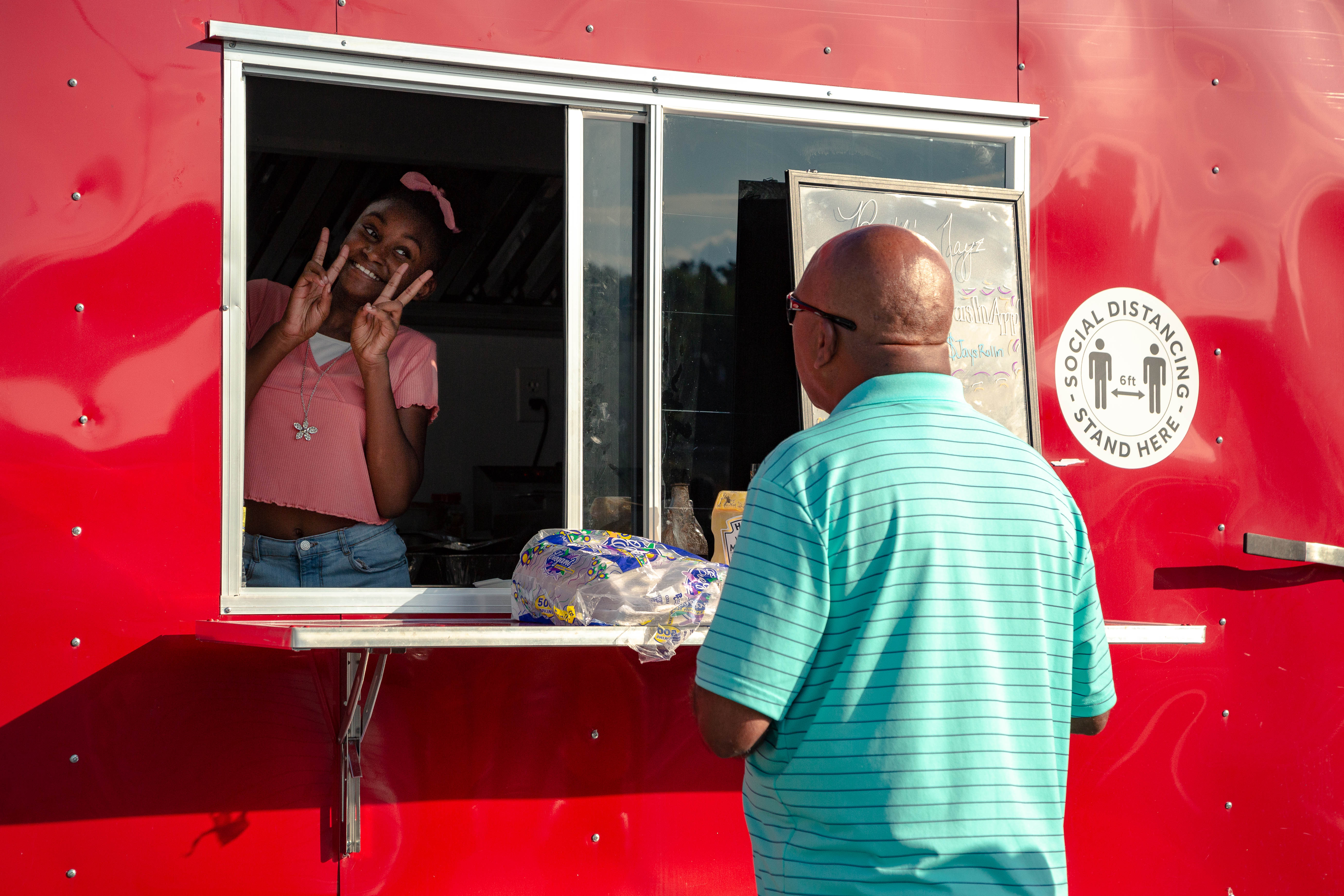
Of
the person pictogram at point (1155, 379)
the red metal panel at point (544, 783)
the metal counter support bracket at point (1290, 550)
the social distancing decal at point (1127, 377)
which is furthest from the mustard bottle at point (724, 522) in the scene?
the metal counter support bracket at point (1290, 550)

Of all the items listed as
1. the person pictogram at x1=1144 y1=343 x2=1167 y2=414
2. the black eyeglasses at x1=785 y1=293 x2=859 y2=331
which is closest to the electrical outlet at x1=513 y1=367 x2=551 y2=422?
the person pictogram at x1=1144 y1=343 x2=1167 y2=414

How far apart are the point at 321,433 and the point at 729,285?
1179 millimetres

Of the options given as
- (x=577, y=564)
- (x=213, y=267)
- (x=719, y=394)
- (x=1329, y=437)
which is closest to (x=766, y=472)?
(x=577, y=564)

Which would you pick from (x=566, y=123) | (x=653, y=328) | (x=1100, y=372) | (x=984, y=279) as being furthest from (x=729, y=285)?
(x=1100, y=372)

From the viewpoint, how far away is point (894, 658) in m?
1.27

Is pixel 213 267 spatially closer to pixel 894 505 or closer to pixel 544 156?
pixel 894 505

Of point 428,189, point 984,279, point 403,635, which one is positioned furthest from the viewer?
point 428,189

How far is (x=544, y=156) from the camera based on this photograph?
14.3ft

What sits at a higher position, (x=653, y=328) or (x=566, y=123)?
(x=566, y=123)

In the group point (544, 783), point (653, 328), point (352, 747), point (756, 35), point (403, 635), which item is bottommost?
point (544, 783)

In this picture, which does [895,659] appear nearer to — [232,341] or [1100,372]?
[232,341]

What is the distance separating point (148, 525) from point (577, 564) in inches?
36.4

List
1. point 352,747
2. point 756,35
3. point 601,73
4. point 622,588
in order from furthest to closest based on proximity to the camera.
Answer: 1. point 756,35
2. point 601,73
3. point 352,747
4. point 622,588

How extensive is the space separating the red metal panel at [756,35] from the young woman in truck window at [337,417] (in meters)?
0.79
